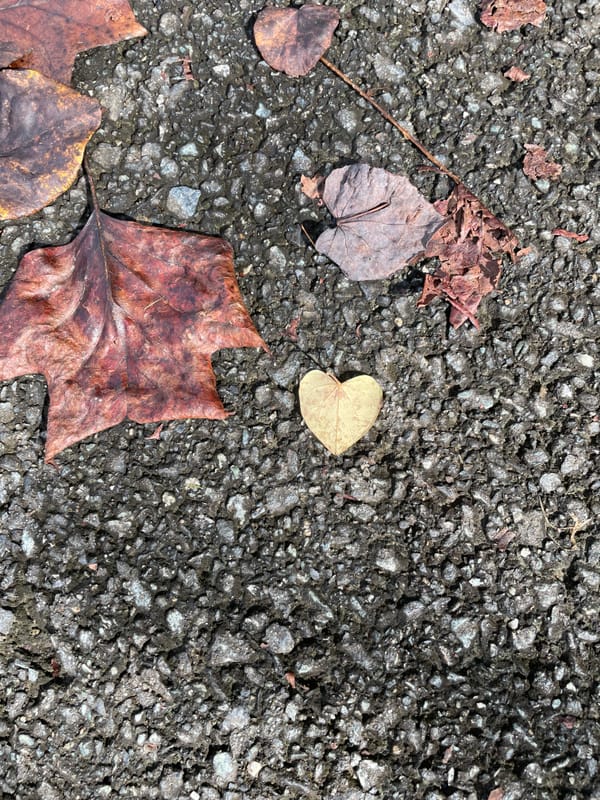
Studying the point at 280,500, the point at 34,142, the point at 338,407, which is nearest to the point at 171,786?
the point at 280,500

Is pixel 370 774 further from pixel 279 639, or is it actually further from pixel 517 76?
pixel 517 76

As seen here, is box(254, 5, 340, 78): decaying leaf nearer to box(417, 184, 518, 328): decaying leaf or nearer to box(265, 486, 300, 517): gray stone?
box(417, 184, 518, 328): decaying leaf

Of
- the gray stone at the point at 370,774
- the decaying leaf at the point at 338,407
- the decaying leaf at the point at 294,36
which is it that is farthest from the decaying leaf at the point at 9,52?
the gray stone at the point at 370,774

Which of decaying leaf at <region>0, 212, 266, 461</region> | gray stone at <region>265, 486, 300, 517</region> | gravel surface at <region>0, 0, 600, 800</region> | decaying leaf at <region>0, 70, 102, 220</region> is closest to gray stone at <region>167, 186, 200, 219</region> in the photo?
gravel surface at <region>0, 0, 600, 800</region>

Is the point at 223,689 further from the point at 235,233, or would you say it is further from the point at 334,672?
the point at 235,233

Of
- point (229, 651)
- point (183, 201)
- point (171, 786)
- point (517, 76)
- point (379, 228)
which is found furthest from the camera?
point (517, 76)
